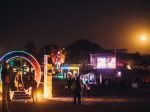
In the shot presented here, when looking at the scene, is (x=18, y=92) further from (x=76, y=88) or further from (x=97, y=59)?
(x=97, y=59)

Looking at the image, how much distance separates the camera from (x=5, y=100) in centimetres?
2366

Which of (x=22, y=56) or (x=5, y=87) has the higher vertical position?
(x=22, y=56)

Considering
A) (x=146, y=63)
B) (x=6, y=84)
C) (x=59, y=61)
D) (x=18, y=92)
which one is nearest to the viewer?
(x=6, y=84)

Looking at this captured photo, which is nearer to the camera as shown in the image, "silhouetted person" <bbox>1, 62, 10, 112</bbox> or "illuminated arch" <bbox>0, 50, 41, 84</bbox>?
"silhouetted person" <bbox>1, 62, 10, 112</bbox>

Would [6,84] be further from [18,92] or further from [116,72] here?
[116,72]

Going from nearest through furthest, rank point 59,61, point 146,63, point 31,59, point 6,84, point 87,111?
point 6,84 → point 87,111 → point 31,59 → point 59,61 → point 146,63

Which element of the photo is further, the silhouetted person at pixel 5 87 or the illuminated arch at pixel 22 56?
the illuminated arch at pixel 22 56

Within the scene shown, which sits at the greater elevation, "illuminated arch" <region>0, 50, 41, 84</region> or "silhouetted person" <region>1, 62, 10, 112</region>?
"illuminated arch" <region>0, 50, 41, 84</region>

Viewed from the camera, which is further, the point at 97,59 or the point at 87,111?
the point at 97,59

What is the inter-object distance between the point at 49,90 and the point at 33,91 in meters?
6.99

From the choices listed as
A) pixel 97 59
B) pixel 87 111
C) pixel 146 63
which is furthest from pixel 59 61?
pixel 87 111

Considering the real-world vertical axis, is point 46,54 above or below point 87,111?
above

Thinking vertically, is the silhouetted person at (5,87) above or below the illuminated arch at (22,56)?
below

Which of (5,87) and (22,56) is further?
(22,56)
